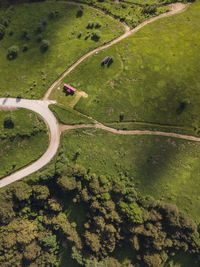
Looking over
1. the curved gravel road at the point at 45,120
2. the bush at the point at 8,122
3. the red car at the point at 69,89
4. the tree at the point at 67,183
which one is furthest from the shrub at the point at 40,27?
the tree at the point at 67,183

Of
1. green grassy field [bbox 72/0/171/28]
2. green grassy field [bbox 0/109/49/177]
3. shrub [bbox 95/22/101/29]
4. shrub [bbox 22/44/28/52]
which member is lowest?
green grassy field [bbox 0/109/49/177]

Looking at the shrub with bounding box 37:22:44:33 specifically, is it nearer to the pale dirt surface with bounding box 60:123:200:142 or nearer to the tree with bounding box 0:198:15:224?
the pale dirt surface with bounding box 60:123:200:142

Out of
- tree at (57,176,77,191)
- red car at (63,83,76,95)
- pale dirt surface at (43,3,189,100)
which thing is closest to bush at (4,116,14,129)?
pale dirt surface at (43,3,189,100)

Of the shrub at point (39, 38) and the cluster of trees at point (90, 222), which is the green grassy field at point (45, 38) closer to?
the shrub at point (39, 38)

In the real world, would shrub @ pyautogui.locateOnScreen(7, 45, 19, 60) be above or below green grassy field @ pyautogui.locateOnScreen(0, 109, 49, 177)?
above

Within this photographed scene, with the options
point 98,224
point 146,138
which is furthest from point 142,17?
point 98,224

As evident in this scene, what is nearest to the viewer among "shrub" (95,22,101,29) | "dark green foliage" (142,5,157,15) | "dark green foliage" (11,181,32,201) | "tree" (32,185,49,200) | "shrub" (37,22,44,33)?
"dark green foliage" (11,181,32,201)

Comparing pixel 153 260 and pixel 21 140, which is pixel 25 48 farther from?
pixel 153 260
